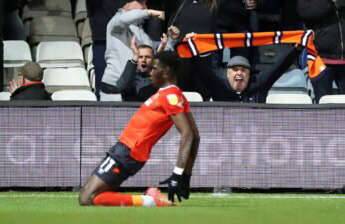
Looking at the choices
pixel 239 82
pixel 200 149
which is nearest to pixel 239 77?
pixel 239 82

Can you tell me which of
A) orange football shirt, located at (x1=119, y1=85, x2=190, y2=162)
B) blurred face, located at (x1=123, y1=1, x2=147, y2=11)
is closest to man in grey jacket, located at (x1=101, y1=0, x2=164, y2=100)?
blurred face, located at (x1=123, y1=1, x2=147, y2=11)

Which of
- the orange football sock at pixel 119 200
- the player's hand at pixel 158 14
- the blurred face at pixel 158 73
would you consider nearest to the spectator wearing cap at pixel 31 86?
the player's hand at pixel 158 14

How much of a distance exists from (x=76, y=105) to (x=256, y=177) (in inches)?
90.7

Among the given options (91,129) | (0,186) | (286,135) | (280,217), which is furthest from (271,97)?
(280,217)

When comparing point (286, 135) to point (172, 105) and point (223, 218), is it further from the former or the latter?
point (223, 218)

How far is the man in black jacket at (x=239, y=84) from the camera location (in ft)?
53.6

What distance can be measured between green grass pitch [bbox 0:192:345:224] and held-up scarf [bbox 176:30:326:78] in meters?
2.94

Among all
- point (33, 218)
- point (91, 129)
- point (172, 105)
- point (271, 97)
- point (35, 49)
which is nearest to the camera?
point (33, 218)

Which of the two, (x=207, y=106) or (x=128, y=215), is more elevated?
(x=207, y=106)

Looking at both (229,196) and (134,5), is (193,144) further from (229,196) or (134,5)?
(134,5)

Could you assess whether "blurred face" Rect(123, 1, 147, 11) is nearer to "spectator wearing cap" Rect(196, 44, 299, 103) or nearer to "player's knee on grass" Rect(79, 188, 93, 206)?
"spectator wearing cap" Rect(196, 44, 299, 103)

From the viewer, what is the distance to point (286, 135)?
14852mm

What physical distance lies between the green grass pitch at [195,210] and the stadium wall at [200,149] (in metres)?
0.42

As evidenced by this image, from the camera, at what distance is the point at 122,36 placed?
17.5 metres
